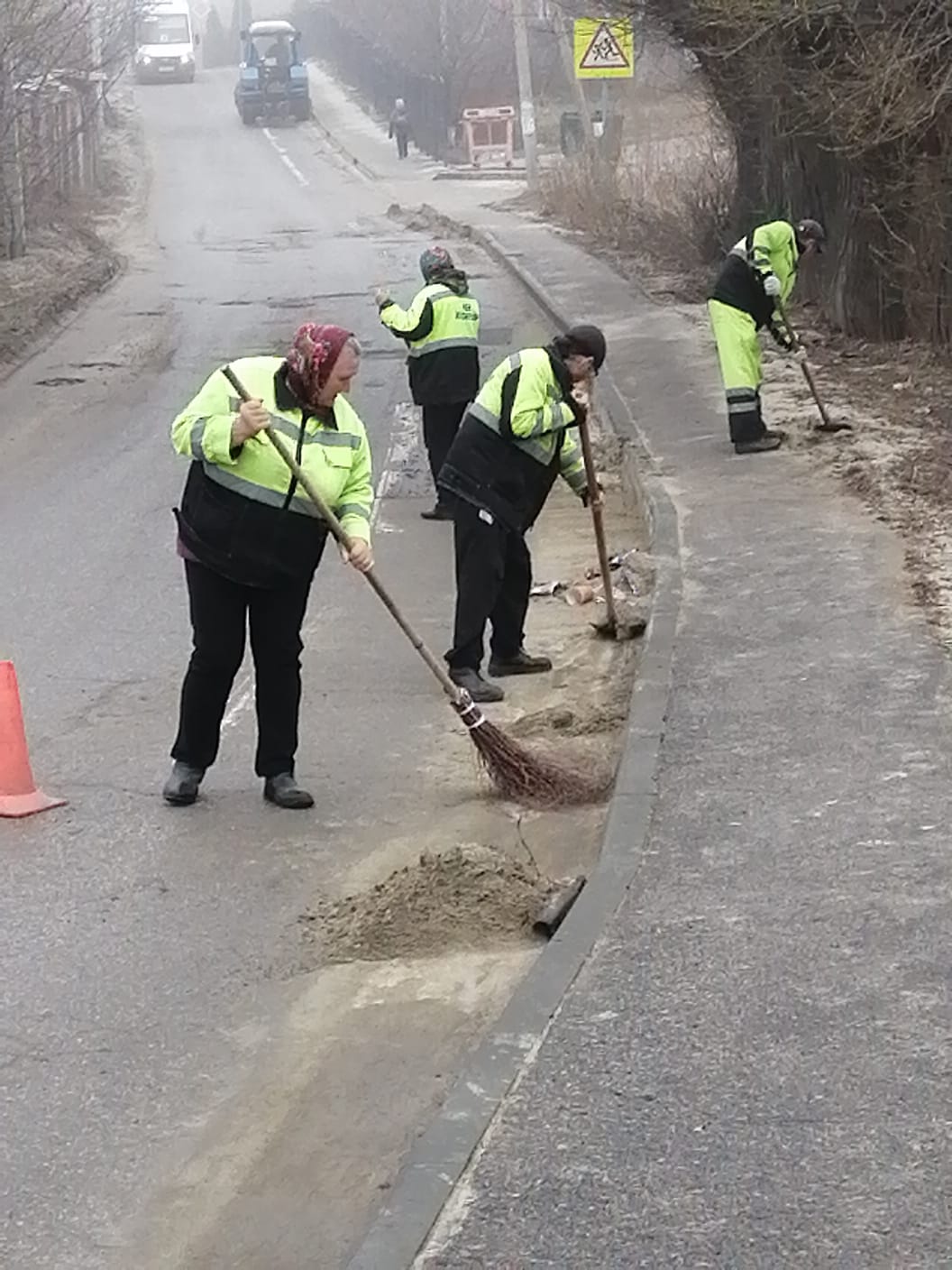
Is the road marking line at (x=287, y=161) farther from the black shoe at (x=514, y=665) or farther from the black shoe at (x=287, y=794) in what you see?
the black shoe at (x=287, y=794)

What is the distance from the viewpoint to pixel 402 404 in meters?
18.0

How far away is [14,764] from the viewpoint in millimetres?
7633

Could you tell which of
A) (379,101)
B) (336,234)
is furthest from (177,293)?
(379,101)

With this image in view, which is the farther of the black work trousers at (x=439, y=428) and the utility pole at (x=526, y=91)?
the utility pole at (x=526, y=91)

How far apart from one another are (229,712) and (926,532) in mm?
4053

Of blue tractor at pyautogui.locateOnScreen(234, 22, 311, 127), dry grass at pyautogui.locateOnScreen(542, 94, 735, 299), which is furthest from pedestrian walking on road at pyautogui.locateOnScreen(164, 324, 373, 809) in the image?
blue tractor at pyautogui.locateOnScreen(234, 22, 311, 127)

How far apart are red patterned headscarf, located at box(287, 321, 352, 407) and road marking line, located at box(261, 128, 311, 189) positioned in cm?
3992

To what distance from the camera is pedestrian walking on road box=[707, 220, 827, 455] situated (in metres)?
13.7

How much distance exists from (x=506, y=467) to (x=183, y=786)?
2237 millimetres

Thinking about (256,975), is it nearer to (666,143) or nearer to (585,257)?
(585,257)

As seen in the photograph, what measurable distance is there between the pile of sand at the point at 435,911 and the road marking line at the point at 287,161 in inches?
1605

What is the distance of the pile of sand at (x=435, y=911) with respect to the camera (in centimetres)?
636

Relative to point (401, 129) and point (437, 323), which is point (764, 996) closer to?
point (437, 323)

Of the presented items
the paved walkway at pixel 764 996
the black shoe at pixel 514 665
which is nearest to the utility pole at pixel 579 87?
the black shoe at pixel 514 665
